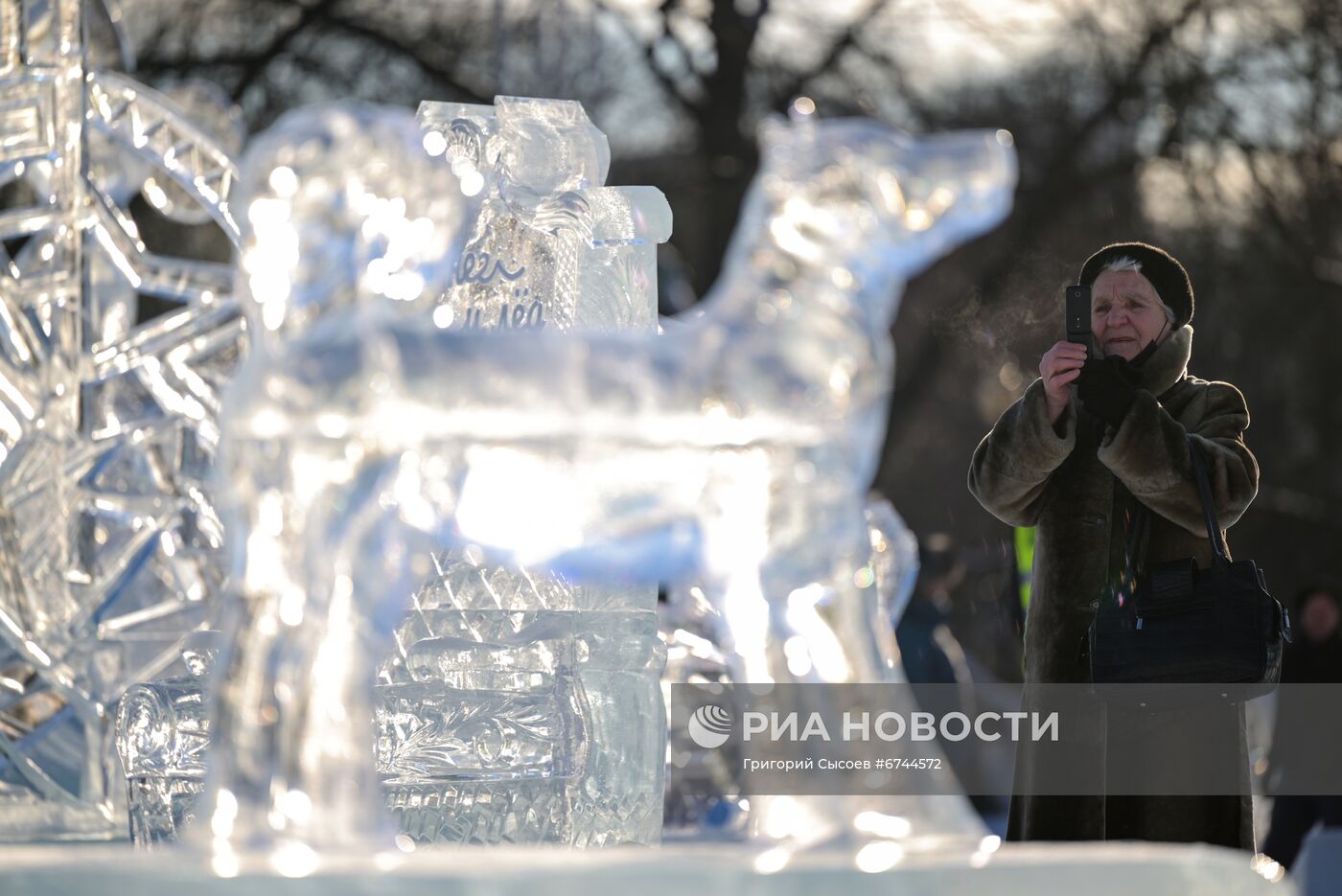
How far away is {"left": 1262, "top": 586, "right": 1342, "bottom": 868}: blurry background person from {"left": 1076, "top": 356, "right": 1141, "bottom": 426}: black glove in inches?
142

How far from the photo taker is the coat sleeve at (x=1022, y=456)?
3291mm

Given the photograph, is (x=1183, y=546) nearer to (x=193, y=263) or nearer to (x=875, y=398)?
(x=875, y=398)

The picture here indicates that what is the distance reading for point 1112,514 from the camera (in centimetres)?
339

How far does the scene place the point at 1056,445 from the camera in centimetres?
328

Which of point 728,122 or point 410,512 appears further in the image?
point 728,122

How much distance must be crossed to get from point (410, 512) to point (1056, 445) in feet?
4.54

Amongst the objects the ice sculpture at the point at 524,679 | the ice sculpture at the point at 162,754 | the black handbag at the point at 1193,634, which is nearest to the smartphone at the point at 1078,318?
the black handbag at the point at 1193,634

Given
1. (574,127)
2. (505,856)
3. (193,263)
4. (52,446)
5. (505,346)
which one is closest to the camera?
(505,856)

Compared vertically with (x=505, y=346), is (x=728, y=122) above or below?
above

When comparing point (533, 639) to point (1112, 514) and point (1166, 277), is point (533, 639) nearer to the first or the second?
point (1112, 514)

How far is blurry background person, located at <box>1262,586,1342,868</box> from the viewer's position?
21.2ft

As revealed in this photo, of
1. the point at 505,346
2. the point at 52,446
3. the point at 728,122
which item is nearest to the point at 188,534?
the point at 52,446

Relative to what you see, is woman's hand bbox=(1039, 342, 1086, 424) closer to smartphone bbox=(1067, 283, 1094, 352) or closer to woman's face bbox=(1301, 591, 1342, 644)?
smartphone bbox=(1067, 283, 1094, 352)

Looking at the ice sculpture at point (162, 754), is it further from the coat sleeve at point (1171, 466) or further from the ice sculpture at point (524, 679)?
the coat sleeve at point (1171, 466)
